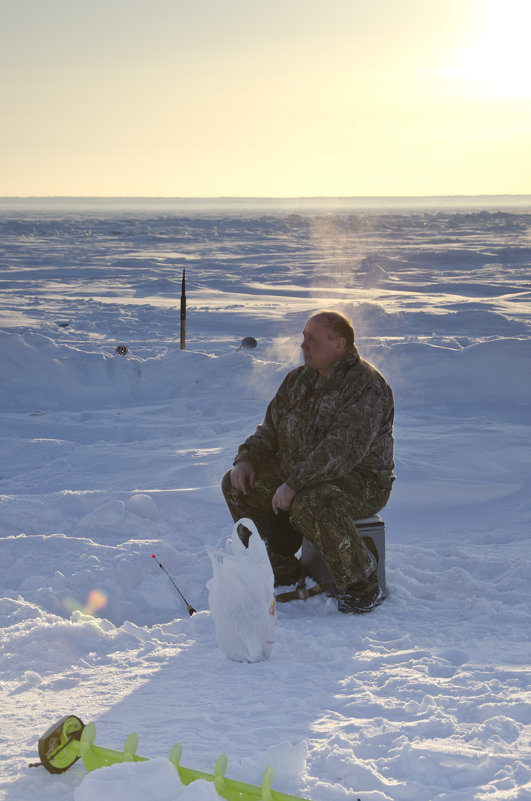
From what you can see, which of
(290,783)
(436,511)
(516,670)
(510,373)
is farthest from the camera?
(510,373)

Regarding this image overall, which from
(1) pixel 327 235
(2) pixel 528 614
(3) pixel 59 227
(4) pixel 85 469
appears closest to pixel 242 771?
(2) pixel 528 614

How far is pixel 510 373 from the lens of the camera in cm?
895

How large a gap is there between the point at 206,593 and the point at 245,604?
3.68ft

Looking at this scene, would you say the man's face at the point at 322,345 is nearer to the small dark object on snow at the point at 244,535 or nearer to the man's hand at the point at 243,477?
the man's hand at the point at 243,477

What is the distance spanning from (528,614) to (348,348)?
1319mm

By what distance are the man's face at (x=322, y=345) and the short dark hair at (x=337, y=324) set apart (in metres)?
0.01

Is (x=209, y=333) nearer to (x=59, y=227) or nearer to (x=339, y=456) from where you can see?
(x=339, y=456)

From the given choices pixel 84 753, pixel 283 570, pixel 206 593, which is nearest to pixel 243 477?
pixel 283 570

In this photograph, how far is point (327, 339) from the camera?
11.7 ft

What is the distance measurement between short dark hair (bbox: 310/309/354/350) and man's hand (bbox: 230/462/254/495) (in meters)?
0.69

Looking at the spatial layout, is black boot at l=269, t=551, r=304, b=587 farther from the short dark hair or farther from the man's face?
the short dark hair

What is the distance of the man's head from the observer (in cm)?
356

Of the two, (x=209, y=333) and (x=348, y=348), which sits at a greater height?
(x=348, y=348)

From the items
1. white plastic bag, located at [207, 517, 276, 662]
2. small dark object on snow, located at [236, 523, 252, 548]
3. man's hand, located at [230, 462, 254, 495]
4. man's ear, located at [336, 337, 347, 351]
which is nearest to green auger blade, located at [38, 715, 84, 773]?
white plastic bag, located at [207, 517, 276, 662]
